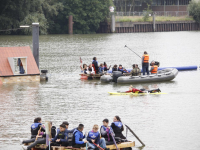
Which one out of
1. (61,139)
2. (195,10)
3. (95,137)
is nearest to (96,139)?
(95,137)

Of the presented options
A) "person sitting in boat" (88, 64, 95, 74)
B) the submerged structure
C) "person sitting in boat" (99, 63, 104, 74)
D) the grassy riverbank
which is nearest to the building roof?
the submerged structure

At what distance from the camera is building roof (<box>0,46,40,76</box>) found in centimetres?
2842

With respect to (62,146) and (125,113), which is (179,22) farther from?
(62,146)

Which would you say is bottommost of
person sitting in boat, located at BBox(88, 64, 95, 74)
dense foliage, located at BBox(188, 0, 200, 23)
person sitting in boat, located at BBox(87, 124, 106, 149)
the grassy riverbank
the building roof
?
person sitting in boat, located at BBox(87, 124, 106, 149)

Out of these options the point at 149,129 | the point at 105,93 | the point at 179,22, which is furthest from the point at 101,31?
the point at 149,129

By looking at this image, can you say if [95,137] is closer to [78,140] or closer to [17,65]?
[78,140]

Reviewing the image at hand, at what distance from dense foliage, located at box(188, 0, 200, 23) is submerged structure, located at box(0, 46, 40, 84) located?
221 feet

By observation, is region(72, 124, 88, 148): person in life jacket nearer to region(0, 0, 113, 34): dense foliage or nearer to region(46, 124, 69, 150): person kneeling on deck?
region(46, 124, 69, 150): person kneeling on deck

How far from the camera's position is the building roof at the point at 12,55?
28422 millimetres

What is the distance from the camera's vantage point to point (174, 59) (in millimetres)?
46438

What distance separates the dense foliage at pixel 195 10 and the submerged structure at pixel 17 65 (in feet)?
221

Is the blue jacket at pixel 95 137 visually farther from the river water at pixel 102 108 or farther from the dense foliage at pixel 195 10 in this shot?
the dense foliage at pixel 195 10

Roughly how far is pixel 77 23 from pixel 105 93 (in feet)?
206

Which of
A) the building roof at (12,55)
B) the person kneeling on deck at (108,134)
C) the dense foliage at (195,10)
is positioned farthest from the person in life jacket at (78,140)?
the dense foliage at (195,10)
